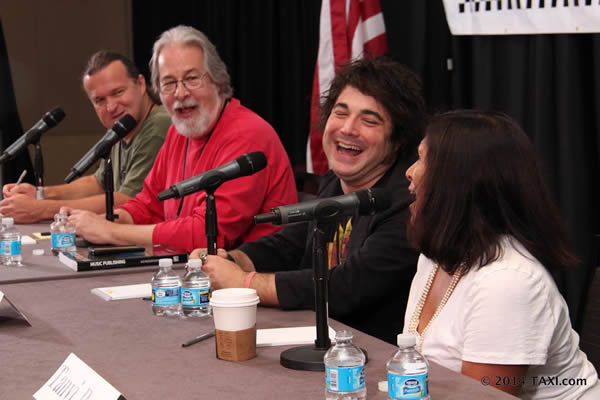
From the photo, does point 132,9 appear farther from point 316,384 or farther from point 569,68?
point 316,384

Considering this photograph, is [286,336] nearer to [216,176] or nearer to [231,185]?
[216,176]

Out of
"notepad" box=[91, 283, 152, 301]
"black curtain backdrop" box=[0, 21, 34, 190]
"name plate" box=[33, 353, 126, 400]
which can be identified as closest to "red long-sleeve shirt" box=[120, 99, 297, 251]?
"notepad" box=[91, 283, 152, 301]

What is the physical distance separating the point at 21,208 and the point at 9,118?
299 centimetres

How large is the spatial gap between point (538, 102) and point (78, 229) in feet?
5.83

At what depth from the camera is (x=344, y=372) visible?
1.13m

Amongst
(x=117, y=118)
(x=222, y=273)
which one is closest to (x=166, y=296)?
(x=222, y=273)

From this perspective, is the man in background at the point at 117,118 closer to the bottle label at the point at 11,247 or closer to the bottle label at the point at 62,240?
the bottle label at the point at 62,240

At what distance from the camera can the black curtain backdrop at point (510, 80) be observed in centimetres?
285

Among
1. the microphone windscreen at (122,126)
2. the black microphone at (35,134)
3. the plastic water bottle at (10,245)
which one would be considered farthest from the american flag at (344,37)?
the plastic water bottle at (10,245)

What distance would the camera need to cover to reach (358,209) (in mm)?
1423

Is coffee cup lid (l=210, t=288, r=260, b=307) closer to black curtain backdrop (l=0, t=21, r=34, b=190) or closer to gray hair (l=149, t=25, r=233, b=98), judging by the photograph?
gray hair (l=149, t=25, r=233, b=98)

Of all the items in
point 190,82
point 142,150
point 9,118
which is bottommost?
point 142,150

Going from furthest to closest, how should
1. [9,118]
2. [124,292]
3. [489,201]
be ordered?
[9,118], [124,292], [489,201]

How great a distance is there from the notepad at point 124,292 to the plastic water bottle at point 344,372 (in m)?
0.93
